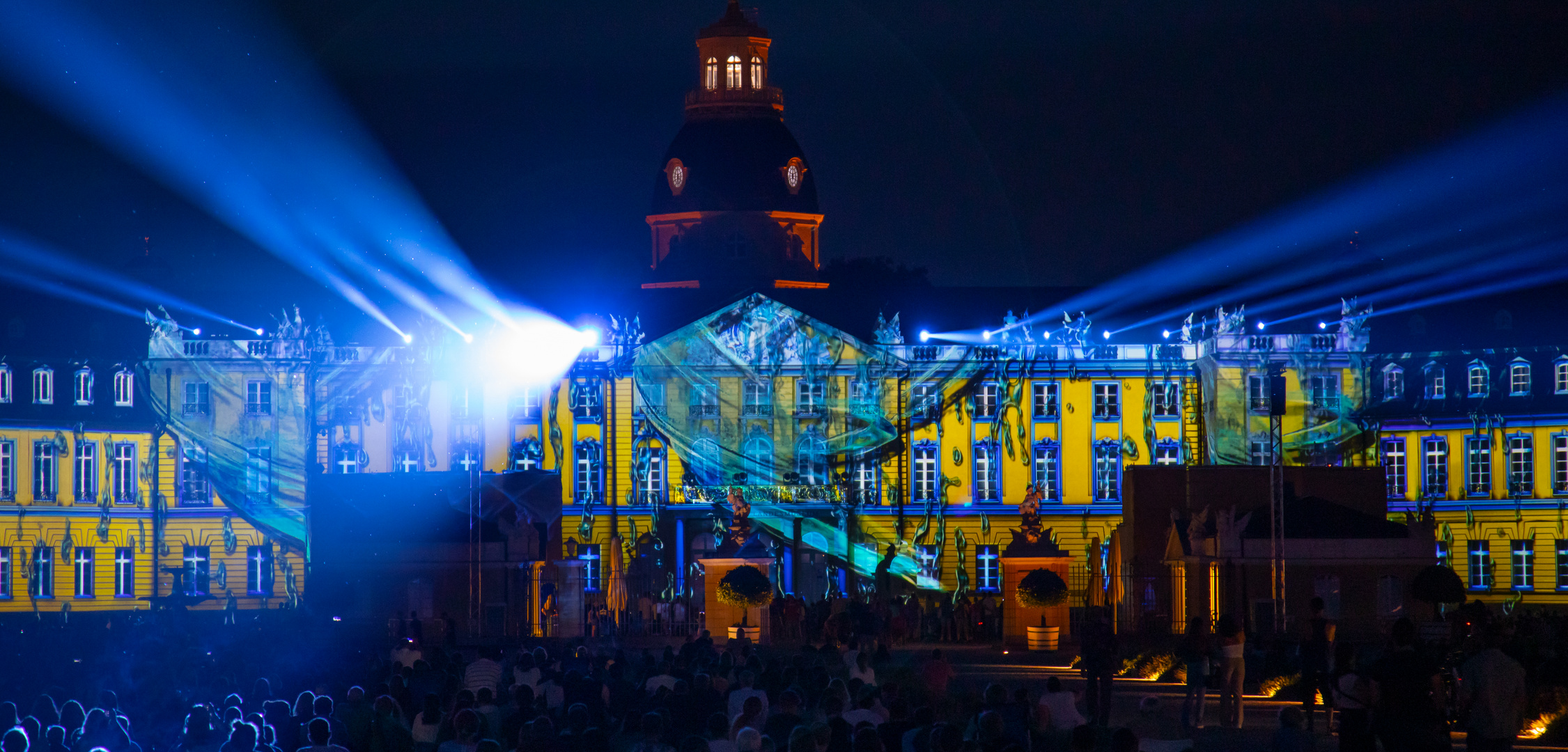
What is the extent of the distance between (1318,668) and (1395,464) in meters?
49.3

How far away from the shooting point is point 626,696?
83.9 ft

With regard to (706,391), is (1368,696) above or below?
below

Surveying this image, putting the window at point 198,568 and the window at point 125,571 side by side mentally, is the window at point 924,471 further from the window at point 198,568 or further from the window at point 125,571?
the window at point 125,571

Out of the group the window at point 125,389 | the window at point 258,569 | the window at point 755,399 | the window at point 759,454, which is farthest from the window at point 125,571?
the window at point 755,399

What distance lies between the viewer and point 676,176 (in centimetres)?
8638

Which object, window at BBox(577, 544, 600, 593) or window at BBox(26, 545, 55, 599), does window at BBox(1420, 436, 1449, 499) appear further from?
window at BBox(26, 545, 55, 599)

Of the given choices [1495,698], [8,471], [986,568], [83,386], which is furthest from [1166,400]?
[1495,698]

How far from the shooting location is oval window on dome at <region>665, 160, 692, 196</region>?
283 feet

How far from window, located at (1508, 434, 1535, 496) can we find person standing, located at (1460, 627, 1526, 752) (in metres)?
54.9

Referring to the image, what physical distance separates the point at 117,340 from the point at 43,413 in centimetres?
339

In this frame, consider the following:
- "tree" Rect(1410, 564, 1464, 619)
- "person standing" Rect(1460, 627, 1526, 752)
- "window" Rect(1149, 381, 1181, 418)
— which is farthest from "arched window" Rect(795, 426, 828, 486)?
"person standing" Rect(1460, 627, 1526, 752)

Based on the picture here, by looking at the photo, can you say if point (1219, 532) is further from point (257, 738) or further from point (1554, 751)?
point (257, 738)

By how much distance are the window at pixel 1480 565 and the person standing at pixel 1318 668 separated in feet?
149

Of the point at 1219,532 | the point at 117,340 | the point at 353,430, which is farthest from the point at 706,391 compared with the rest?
the point at 1219,532
